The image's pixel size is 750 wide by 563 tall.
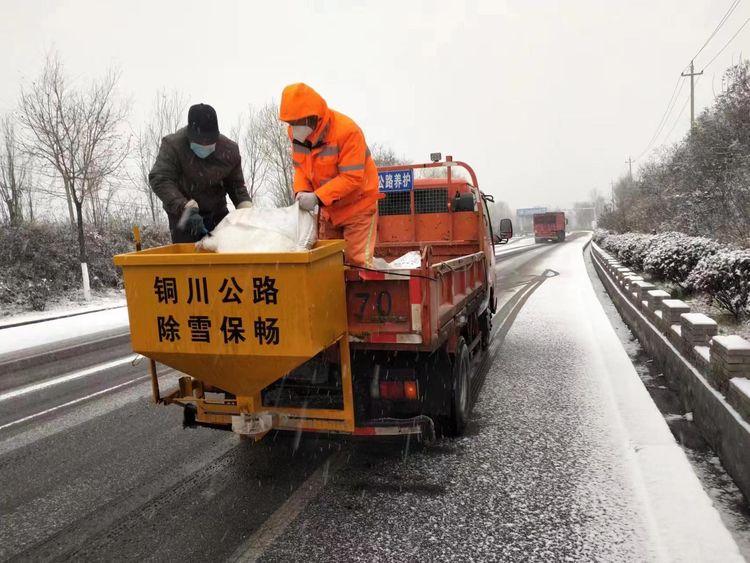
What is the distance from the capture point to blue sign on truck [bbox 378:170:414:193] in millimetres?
6555

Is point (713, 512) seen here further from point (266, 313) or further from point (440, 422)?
point (266, 313)

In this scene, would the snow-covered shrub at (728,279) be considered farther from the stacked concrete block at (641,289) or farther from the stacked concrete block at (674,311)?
the stacked concrete block at (674,311)

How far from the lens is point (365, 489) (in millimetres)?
3561

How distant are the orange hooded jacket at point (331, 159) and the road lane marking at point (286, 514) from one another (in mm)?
1813

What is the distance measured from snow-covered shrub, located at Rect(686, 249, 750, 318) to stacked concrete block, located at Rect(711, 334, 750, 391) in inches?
133

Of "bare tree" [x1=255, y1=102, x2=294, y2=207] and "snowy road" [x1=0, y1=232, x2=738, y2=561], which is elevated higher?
"bare tree" [x1=255, y1=102, x2=294, y2=207]

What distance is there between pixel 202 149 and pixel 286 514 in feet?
8.78

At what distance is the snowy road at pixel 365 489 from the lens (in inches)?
114

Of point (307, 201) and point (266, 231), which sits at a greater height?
point (307, 201)

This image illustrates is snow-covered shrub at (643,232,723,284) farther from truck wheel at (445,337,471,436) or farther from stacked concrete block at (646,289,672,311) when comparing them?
truck wheel at (445,337,471,436)

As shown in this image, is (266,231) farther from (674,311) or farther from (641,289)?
(641,289)

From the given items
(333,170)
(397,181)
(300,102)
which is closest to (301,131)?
(300,102)

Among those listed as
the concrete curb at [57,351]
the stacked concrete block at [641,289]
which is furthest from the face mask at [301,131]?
the concrete curb at [57,351]

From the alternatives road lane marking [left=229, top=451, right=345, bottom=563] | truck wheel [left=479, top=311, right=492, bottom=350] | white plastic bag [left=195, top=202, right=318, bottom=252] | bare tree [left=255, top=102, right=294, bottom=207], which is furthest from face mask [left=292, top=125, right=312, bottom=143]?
bare tree [left=255, top=102, right=294, bottom=207]
